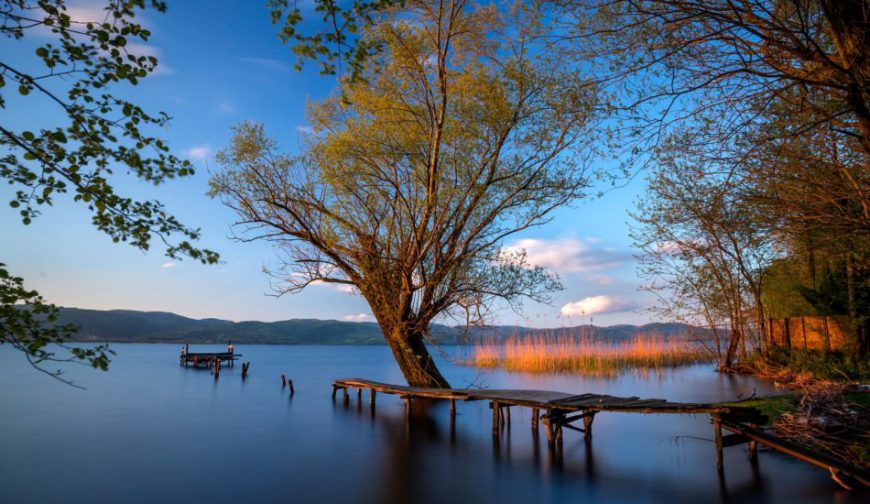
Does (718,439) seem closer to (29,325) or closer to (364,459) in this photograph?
(364,459)

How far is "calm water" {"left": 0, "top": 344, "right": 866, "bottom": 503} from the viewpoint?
7.99m

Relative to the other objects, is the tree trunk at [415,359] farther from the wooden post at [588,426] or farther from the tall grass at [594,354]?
the tall grass at [594,354]

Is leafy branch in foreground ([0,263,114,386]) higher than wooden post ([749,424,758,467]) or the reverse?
higher

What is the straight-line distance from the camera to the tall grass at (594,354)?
26.4 m

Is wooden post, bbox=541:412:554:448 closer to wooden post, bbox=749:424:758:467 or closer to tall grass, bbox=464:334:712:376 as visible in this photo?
wooden post, bbox=749:424:758:467

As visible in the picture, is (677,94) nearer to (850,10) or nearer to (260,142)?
(850,10)

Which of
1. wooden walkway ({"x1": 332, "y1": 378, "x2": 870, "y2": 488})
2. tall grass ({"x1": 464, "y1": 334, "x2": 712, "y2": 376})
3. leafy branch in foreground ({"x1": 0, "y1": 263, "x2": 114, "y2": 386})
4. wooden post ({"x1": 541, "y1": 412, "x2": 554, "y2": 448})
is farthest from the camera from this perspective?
tall grass ({"x1": 464, "y1": 334, "x2": 712, "y2": 376})

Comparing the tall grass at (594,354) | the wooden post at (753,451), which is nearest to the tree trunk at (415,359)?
the wooden post at (753,451)

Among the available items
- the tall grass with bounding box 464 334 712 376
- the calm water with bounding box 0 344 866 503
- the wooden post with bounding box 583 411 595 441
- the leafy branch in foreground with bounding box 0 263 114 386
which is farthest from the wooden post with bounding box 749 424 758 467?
the tall grass with bounding box 464 334 712 376

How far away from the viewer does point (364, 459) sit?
10508 millimetres

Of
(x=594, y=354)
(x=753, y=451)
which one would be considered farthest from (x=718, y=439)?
(x=594, y=354)

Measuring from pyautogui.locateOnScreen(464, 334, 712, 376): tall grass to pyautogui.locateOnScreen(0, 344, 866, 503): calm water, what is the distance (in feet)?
24.7

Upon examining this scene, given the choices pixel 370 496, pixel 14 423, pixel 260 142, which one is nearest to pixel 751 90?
pixel 370 496

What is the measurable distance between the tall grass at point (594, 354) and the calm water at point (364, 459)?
7.53 m
